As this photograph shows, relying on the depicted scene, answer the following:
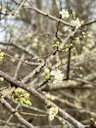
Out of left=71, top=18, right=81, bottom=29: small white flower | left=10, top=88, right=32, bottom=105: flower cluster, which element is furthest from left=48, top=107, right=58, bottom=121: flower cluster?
left=71, top=18, right=81, bottom=29: small white flower

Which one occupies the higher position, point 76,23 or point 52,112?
point 76,23

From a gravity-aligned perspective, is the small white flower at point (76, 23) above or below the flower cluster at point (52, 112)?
above

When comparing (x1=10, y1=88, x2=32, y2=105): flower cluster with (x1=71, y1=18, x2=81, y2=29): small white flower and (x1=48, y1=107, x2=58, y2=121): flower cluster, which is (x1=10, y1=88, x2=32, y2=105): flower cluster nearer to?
(x1=48, y1=107, x2=58, y2=121): flower cluster

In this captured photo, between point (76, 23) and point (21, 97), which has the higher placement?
point (76, 23)

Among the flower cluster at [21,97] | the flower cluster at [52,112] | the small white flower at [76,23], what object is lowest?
the flower cluster at [52,112]

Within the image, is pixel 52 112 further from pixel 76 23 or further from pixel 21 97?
pixel 76 23

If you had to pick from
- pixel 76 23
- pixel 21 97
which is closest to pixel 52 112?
pixel 21 97

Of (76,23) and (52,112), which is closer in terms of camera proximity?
(52,112)

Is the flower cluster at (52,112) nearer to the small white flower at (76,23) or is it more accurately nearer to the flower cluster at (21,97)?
the flower cluster at (21,97)

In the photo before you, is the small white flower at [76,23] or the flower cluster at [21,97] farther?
the small white flower at [76,23]

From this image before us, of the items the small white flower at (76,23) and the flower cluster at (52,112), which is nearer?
the flower cluster at (52,112)

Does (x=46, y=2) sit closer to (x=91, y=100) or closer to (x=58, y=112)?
(x=91, y=100)

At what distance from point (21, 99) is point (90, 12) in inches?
209

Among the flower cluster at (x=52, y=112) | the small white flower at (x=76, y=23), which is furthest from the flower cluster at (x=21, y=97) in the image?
the small white flower at (x=76, y=23)
